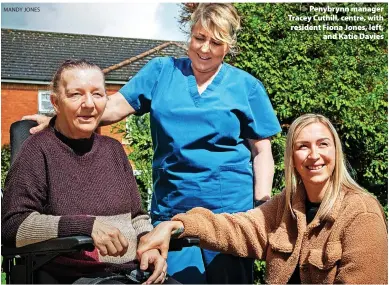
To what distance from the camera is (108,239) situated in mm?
2357

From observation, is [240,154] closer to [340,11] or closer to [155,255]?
[155,255]

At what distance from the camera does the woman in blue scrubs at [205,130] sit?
2.94 meters

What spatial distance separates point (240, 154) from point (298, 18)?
242cm

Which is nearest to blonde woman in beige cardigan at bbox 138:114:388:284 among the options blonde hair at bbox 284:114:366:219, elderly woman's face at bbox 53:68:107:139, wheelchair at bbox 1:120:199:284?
blonde hair at bbox 284:114:366:219

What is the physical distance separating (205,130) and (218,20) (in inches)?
17.0

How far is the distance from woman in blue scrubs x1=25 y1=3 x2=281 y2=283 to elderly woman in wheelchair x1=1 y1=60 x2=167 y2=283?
0.30 metres

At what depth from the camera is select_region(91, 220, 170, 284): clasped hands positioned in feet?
7.69

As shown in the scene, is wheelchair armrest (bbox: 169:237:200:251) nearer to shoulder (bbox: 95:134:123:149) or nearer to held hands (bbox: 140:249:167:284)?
held hands (bbox: 140:249:167:284)

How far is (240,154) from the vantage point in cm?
301

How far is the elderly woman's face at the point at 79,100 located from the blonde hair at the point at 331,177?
731 millimetres

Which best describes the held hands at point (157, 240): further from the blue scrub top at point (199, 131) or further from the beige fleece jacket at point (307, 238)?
the blue scrub top at point (199, 131)

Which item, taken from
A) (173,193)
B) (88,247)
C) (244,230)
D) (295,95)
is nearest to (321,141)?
(244,230)

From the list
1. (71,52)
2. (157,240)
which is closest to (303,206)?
(157,240)

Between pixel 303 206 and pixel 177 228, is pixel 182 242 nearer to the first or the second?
pixel 177 228
